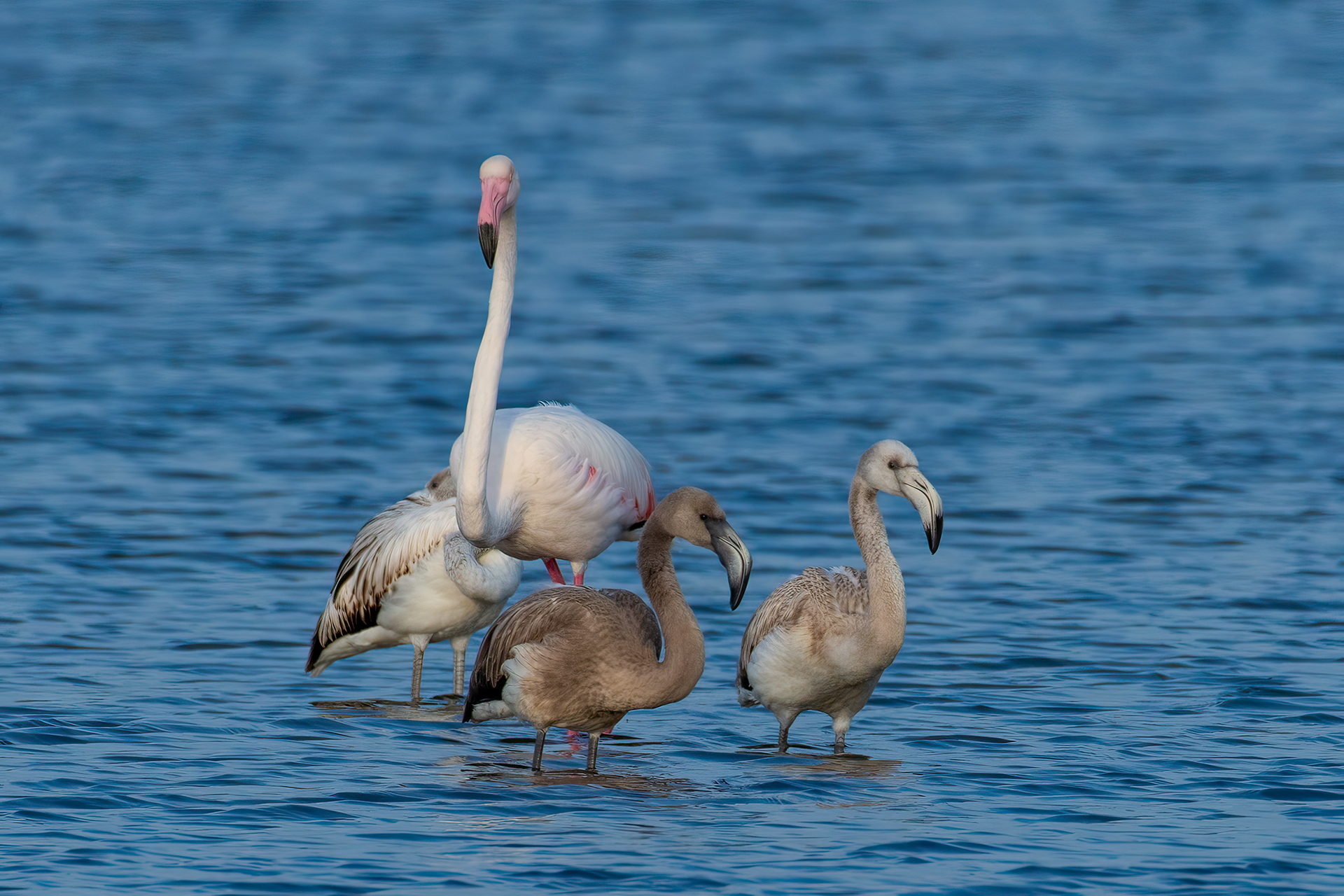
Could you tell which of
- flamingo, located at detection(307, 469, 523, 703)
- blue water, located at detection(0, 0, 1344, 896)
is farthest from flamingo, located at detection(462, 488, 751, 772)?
flamingo, located at detection(307, 469, 523, 703)

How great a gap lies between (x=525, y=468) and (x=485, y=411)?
53 centimetres

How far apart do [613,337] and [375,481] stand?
16.1ft

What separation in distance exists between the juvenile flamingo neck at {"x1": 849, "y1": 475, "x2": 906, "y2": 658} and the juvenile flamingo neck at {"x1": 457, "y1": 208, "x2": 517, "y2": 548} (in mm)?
1591

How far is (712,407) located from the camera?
1617cm

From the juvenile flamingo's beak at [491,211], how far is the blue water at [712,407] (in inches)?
84.0

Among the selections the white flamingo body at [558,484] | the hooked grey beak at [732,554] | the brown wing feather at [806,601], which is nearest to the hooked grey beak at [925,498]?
the brown wing feather at [806,601]

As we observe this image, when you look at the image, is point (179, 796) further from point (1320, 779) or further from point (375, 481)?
point (375, 481)

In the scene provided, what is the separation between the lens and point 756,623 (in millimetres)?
8945

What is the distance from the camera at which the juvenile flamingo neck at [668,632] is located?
8180mm

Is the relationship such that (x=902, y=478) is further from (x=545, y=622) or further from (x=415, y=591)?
(x=415, y=591)

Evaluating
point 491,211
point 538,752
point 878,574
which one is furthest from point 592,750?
point 491,211

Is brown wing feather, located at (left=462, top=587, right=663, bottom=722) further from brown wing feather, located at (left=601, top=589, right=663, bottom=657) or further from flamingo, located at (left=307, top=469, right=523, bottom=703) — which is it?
flamingo, located at (left=307, top=469, right=523, bottom=703)

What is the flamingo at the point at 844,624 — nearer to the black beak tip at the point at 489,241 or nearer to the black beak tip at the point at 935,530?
the black beak tip at the point at 935,530

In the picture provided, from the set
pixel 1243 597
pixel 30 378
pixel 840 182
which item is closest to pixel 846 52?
pixel 840 182
